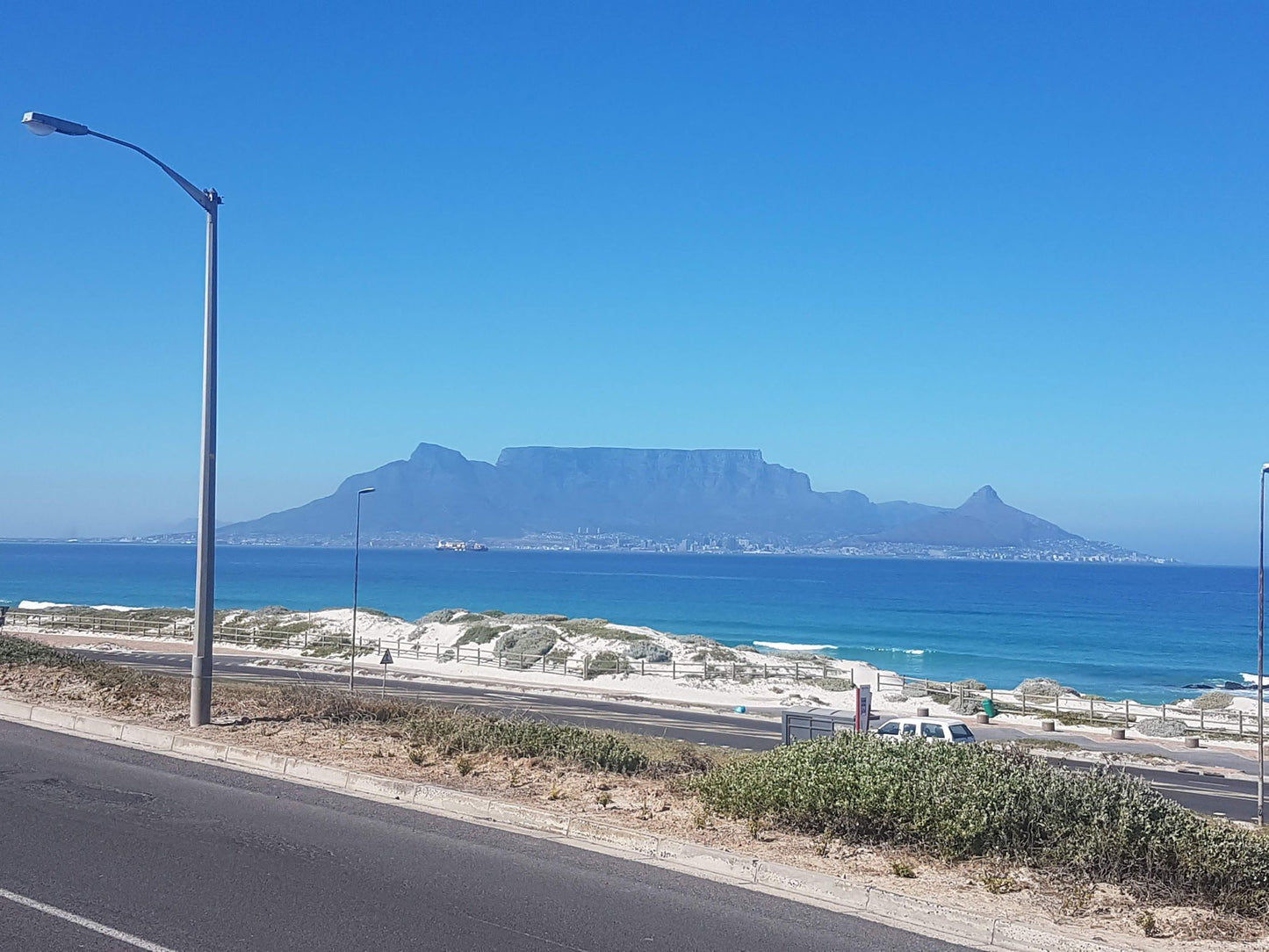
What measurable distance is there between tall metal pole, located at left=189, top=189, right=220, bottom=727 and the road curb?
65cm

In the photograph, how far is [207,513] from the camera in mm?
13414

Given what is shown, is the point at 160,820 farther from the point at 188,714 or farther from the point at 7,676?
the point at 7,676

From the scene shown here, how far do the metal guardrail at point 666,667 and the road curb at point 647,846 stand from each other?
3164 cm

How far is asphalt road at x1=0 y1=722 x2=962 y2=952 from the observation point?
6.27 meters

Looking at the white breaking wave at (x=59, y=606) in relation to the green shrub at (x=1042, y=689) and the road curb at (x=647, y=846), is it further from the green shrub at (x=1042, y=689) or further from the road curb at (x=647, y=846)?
the road curb at (x=647, y=846)

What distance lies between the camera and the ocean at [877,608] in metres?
74.4

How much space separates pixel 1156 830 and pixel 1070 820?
22.8 inches

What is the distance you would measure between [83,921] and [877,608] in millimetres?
116721

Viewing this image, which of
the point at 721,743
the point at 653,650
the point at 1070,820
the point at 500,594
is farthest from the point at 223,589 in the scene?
the point at 1070,820

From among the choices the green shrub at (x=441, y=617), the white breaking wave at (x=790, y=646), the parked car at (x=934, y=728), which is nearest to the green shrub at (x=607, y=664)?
the green shrub at (x=441, y=617)

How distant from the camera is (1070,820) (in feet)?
26.0

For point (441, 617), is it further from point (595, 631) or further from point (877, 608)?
point (877, 608)

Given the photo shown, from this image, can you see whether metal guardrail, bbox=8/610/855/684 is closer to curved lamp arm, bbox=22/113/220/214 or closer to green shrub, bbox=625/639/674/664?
green shrub, bbox=625/639/674/664

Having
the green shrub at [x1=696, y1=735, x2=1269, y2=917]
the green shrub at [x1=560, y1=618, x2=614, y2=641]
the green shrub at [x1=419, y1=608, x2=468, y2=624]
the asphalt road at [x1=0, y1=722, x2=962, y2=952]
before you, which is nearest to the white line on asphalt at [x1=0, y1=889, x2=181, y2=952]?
the asphalt road at [x1=0, y1=722, x2=962, y2=952]
